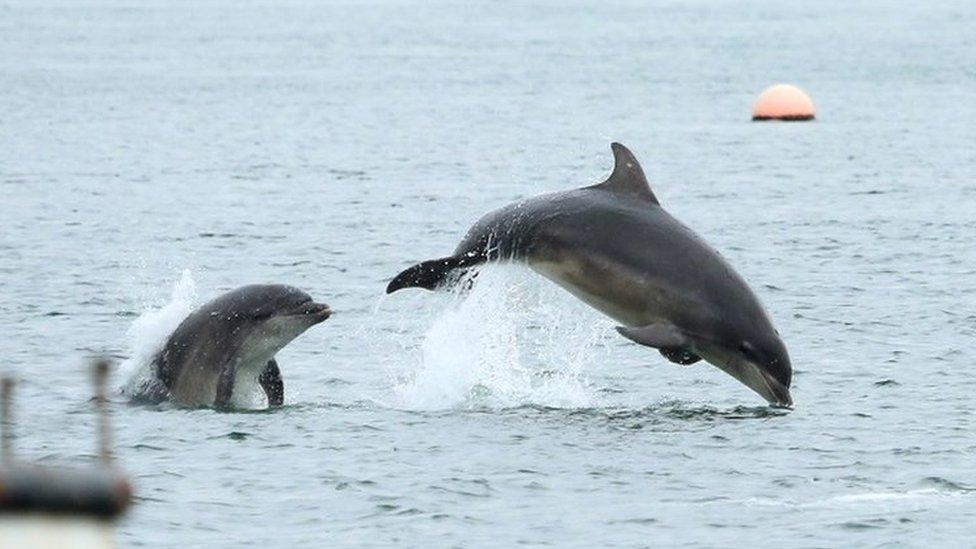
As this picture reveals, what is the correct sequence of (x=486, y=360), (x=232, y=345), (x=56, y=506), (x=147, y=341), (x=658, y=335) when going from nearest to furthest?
(x=56, y=506), (x=658, y=335), (x=232, y=345), (x=147, y=341), (x=486, y=360)

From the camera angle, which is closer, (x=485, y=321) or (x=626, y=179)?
(x=626, y=179)

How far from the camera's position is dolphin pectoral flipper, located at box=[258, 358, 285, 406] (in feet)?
55.9

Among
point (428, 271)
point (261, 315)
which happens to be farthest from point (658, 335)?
point (261, 315)

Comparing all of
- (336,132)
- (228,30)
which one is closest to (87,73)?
(336,132)

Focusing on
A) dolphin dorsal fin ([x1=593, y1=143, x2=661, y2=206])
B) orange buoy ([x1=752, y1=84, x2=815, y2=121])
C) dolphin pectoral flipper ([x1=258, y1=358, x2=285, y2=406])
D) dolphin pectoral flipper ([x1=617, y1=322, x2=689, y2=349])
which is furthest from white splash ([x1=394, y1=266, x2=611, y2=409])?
orange buoy ([x1=752, y1=84, x2=815, y2=121])

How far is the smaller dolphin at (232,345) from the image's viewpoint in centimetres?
1650

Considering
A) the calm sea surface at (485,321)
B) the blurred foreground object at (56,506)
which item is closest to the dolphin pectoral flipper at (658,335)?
the calm sea surface at (485,321)

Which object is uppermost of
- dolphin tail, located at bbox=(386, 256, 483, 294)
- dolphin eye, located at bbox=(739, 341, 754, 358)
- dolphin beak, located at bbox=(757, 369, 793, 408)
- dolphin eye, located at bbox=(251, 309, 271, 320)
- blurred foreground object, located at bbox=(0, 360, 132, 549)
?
blurred foreground object, located at bbox=(0, 360, 132, 549)

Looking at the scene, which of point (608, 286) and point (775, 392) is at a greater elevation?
point (608, 286)

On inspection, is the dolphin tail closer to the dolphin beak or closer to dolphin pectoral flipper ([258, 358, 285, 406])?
dolphin pectoral flipper ([258, 358, 285, 406])

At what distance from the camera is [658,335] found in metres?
16.0

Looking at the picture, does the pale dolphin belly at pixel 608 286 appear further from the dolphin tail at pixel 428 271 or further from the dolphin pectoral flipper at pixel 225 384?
the dolphin pectoral flipper at pixel 225 384

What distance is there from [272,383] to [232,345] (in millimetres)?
651

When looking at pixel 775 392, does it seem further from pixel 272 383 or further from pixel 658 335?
pixel 272 383
